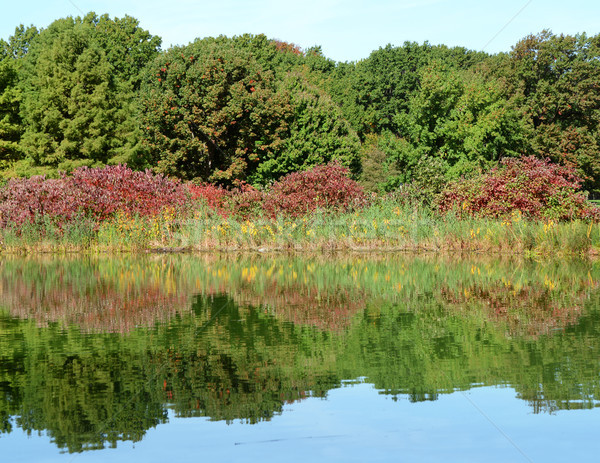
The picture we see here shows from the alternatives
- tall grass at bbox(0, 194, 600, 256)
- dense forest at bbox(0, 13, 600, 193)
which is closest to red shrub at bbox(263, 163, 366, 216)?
tall grass at bbox(0, 194, 600, 256)

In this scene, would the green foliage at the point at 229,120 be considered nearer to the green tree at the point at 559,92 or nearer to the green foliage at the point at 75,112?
the green foliage at the point at 75,112

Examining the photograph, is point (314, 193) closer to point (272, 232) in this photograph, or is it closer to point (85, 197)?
point (272, 232)

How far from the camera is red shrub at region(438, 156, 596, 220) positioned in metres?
23.2

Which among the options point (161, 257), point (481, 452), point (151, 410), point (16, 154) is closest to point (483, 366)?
point (481, 452)

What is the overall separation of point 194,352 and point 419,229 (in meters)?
16.5

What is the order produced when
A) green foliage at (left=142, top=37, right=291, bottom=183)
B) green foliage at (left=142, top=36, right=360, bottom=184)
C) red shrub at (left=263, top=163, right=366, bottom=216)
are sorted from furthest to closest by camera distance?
green foliage at (left=142, top=36, right=360, bottom=184) < green foliage at (left=142, top=37, right=291, bottom=183) < red shrub at (left=263, top=163, right=366, bottom=216)

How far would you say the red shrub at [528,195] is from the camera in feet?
76.2

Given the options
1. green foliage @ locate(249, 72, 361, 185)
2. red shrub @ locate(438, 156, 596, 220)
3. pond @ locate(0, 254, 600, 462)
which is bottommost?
pond @ locate(0, 254, 600, 462)

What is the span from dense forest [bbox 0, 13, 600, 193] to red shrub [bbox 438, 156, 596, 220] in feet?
48.8

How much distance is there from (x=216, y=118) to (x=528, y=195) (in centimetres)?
2291

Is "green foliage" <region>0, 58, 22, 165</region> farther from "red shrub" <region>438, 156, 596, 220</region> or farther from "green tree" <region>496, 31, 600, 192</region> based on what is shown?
"green tree" <region>496, 31, 600, 192</region>

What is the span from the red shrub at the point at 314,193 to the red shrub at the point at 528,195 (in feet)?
12.6

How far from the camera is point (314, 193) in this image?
86.7ft

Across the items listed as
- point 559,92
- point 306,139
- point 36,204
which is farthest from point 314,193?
point 559,92
